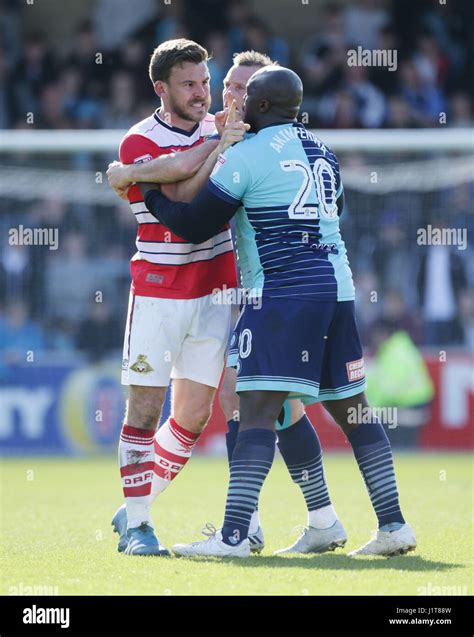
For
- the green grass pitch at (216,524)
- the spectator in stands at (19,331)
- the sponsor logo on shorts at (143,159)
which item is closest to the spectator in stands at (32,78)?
the spectator in stands at (19,331)

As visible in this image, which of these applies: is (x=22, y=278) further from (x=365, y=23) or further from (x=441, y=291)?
(x=365, y=23)

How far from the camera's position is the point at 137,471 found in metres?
6.24

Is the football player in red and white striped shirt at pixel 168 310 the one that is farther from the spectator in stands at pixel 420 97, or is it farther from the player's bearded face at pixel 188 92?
the spectator in stands at pixel 420 97

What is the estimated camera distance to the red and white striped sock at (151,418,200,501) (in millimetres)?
6613

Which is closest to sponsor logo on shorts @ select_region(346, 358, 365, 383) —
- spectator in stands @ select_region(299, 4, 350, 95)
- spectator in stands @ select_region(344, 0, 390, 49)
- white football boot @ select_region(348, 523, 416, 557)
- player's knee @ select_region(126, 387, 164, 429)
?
white football boot @ select_region(348, 523, 416, 557)

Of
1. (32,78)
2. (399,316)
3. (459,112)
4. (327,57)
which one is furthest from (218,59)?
(399,316)

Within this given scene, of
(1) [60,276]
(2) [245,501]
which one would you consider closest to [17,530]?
(2) [245,501]

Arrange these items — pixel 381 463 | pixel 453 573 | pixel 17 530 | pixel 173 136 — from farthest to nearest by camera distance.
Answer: pixel 17 530 < pixel 173 136 < pixel 381 463 < pixel 453 573

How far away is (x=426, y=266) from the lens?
14.0 meters

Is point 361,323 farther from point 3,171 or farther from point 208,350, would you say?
point 208,350

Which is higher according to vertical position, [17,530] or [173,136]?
[173,136]

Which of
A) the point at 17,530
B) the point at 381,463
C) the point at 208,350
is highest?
the point at 208,350

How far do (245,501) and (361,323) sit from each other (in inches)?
336

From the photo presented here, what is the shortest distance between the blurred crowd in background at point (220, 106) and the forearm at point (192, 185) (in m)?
7.21
